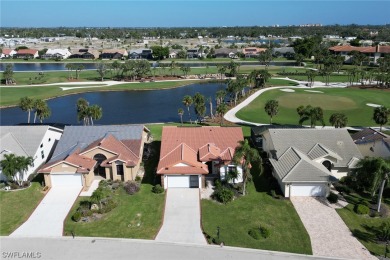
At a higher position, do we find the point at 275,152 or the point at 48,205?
the point at 275,152

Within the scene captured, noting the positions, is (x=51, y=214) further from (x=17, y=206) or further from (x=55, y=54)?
(x=55, y=54)

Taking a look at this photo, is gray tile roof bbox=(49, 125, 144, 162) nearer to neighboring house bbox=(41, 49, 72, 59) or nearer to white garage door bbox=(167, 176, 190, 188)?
white garage door bbox=(167, 176, 190, 188)

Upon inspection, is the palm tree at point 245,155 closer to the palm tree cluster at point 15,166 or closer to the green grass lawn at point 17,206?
the green grass lawn at point 17,206

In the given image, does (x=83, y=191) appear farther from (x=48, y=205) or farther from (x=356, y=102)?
(x=356, y=102)

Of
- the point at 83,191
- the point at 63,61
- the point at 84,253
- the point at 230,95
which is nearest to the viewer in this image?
the point at 84,253

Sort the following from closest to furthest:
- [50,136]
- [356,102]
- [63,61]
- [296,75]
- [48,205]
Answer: [48,205], [50,136], [356,102], [296,75], [63,61]

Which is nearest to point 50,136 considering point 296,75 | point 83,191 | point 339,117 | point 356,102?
point 83,191

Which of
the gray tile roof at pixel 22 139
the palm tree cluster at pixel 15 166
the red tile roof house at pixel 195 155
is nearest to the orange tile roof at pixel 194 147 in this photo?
the red tile roof house at pixel 195 155

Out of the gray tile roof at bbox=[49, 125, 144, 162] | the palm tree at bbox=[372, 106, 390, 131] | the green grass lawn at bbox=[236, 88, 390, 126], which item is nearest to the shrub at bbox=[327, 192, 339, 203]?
the palm tree at bbox=[372, 106, 390, 131]
